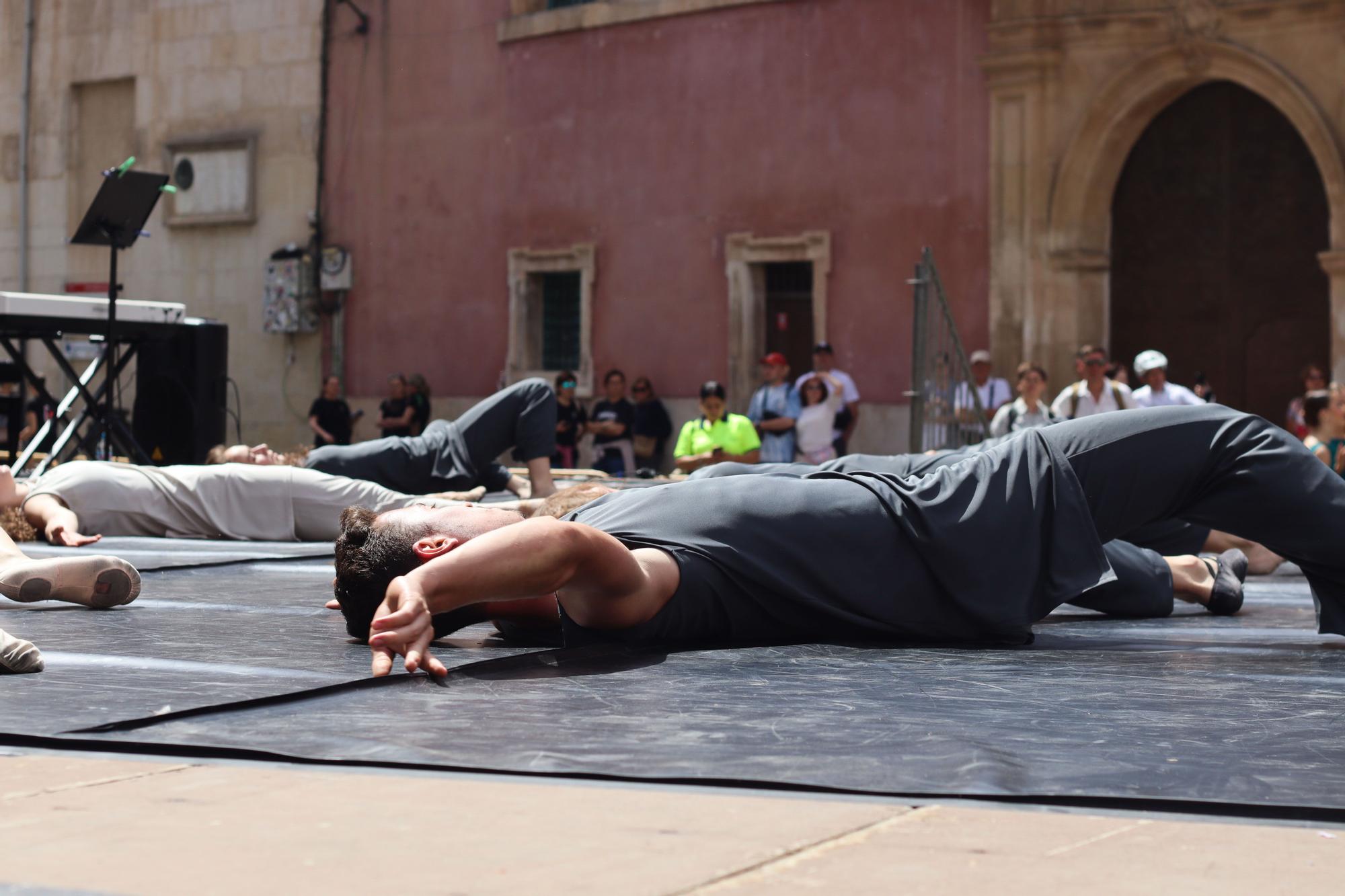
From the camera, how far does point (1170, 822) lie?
101 inches

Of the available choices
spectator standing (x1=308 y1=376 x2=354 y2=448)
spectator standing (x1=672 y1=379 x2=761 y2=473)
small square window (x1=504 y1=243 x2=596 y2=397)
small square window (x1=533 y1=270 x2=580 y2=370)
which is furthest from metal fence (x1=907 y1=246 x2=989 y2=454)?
spectator standing (x1=308 y1=376 x2=354 y2=448)

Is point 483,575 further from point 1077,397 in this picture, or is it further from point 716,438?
point 716,438

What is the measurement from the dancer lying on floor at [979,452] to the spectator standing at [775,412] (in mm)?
7629

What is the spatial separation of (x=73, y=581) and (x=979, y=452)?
2385 millimetres

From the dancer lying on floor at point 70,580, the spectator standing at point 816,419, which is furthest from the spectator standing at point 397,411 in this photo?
the dancer lying on floor at point 70,580

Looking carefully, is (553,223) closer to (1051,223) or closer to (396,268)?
(396,268)

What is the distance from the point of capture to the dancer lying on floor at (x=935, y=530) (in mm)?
4141

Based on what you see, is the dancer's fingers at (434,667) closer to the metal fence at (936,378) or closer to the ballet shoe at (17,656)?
the ballet shoe at (17,656)

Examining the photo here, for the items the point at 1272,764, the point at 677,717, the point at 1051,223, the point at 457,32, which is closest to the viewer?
the point at 1272,764

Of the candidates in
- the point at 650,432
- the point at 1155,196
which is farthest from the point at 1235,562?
the point at 650,432

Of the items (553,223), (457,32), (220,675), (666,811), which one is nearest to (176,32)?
(457,32)

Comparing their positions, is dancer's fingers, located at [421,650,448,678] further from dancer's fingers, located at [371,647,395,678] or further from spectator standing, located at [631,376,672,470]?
spectator standing, located at [631,376,672,470]

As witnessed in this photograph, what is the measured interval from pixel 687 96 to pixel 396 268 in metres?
4.10

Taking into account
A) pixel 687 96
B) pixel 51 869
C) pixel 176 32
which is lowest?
pixel 51 869
